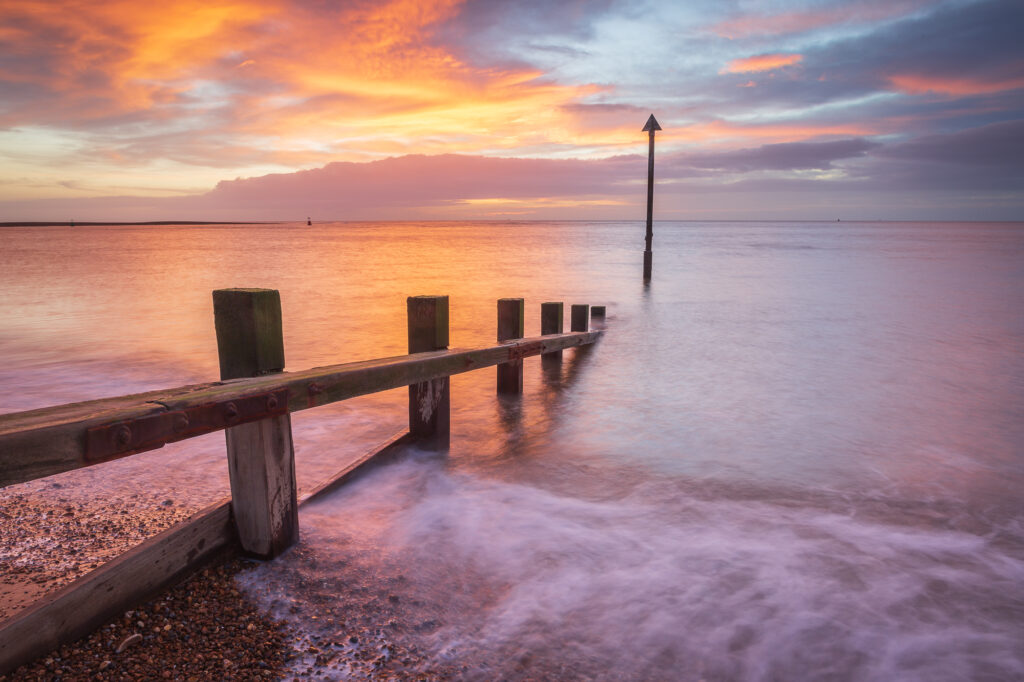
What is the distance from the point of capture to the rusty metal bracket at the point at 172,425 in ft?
6.46

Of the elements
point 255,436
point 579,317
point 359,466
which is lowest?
point 359,466

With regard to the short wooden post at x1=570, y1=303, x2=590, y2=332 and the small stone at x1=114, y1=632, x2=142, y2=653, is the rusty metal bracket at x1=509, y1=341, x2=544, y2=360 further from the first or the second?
the small stone at x1=114, y1=632, x2=142, y2=653

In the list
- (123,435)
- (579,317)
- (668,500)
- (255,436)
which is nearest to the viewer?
(123,435)

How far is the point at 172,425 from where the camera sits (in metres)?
2.21

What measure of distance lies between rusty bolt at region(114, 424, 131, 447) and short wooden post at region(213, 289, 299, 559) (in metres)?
0.84

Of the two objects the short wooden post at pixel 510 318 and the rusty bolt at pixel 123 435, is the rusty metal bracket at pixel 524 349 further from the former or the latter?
the rusty bolt at pixel 123 435

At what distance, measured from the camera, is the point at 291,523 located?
326 cm

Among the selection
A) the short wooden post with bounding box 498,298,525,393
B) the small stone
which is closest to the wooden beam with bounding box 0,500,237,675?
the small stone

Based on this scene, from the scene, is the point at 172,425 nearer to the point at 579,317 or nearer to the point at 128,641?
the point at 128,641

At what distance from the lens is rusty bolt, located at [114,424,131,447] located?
201cm

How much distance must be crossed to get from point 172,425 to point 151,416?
97mm

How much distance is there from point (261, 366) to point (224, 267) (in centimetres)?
3175

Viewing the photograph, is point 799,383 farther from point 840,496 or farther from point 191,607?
point 191,607

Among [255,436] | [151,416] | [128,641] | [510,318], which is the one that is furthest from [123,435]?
[510,318]
